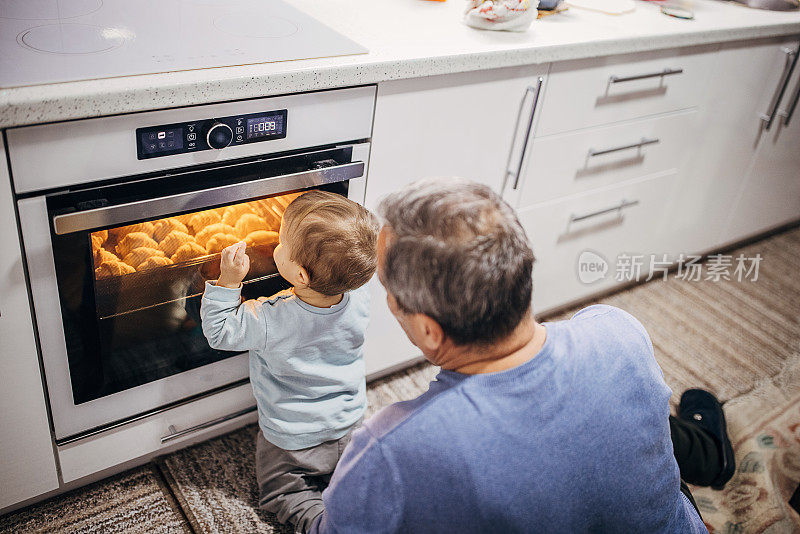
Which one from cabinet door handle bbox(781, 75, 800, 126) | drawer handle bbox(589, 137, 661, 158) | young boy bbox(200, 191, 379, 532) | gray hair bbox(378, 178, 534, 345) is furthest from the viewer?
cabinet door handle bbox(781, 75, 800, 126)

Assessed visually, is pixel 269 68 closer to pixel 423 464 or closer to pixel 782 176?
pixel 423 464

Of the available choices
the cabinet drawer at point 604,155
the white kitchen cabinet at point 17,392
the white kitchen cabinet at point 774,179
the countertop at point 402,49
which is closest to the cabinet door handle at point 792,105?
the white kitchen cabinet at point 774,179

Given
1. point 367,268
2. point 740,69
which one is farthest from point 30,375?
point 740,69

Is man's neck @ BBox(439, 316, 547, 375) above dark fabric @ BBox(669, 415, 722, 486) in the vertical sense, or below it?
above

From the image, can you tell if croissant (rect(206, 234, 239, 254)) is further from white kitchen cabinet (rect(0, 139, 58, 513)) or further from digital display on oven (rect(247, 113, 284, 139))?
white kitchen cabinet (rect(0, 139, 58, 513))

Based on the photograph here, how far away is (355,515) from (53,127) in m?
0.68

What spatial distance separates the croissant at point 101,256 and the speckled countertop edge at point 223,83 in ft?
0.83

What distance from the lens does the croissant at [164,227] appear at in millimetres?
1151

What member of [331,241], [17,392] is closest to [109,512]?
[17,392]

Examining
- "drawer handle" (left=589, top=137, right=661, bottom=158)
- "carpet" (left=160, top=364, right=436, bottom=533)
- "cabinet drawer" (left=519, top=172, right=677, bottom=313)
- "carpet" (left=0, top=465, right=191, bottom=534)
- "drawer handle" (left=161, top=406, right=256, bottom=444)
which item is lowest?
"carpet" (left=160, top=364, right=436, bottom=533)

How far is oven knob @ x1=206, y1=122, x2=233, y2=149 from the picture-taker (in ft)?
3.52

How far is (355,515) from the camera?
776 millimetres

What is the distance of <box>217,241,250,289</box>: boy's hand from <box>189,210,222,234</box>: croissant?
0.29 ft

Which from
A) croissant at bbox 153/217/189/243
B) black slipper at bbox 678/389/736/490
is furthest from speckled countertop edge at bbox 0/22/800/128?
black slipper at bbox 678/389/736/490
